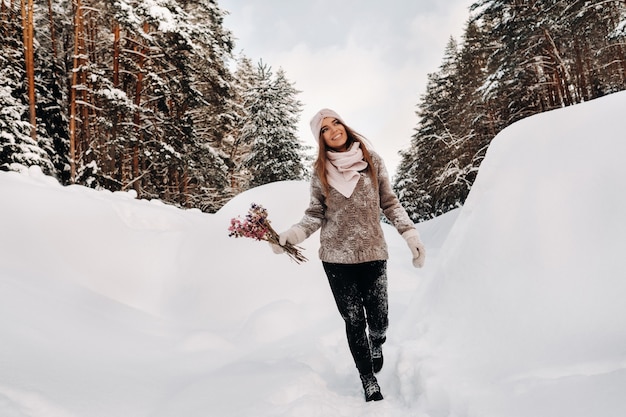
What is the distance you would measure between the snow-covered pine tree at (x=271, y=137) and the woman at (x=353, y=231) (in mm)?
14494

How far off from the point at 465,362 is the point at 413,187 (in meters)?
23.6

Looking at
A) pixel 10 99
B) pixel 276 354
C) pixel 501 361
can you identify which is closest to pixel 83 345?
pixel 276 354

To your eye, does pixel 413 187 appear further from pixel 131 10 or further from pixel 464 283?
pixel 464 283

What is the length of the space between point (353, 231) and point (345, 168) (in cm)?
45

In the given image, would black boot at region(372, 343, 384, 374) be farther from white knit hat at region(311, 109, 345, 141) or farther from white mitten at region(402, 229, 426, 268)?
white knit hat at region(311, 109, 345, 141)

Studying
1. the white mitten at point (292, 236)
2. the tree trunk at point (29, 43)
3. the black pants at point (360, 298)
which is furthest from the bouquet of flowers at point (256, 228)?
the tree trunk at point (29, 43)

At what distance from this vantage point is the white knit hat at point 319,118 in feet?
8.66

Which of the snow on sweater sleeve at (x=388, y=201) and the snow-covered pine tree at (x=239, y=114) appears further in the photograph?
the snow-covered pine tree at (x=239, y=114)

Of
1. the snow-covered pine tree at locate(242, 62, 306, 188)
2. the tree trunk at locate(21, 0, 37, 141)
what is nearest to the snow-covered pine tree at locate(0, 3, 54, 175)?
the tree trunk at locate(21, 0, 37, 141)

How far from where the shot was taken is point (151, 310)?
464 cm

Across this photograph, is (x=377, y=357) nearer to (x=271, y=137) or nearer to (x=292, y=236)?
(x=292, y=236)

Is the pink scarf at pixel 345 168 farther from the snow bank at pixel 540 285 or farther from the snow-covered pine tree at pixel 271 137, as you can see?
the snow-covered pine tree at pixel 271 137

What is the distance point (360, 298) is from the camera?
2.57m

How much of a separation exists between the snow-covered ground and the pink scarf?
133 cm
